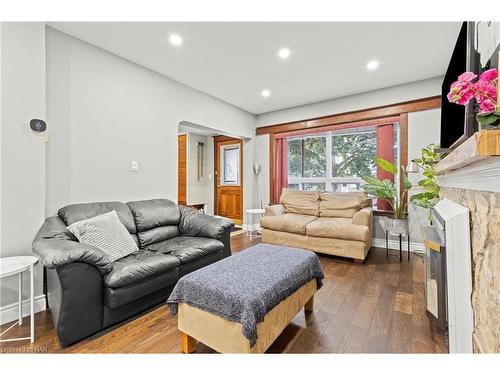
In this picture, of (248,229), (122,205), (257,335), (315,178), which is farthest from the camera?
(248,229)

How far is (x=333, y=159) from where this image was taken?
436 cm

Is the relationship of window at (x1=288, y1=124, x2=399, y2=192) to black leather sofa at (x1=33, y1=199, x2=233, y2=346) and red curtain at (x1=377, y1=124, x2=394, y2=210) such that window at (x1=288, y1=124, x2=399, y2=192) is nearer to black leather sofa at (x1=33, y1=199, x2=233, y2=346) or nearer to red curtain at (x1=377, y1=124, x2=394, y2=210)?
red curtain at (x1=377, y1=124, x2=394, y2=210)

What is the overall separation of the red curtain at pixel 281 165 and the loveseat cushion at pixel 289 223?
0.99 m

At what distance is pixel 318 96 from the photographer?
4.00 metres

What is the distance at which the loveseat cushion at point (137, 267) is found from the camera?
163 cm

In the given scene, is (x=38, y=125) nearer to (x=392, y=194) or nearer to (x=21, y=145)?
(x=21, y=145)

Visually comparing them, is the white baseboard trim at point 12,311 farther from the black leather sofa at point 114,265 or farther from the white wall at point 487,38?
the white wall at point 487,38

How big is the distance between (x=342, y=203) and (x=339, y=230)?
720mm

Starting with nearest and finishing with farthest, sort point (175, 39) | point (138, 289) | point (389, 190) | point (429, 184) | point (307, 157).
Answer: point (138, 289)
point (175, 39)
point (429, 184)
point (389, 190)
point (307, 157)

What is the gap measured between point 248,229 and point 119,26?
3.95 m

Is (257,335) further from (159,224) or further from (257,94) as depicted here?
(257,94)

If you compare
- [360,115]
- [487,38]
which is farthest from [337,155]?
[487,38]

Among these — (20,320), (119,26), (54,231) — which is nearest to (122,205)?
(54,231)

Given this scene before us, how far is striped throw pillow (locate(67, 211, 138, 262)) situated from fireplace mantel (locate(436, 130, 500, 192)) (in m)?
2.32
